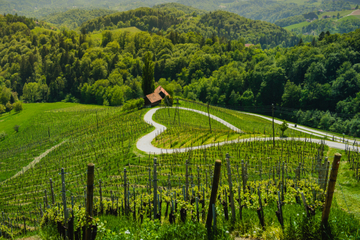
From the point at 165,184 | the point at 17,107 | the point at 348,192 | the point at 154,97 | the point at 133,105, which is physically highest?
the point at 154,97

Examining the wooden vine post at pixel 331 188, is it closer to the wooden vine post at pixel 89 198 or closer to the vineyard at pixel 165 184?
the vineyard at pixel 165 184

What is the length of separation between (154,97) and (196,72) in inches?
2865

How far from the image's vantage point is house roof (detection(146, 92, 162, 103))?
231 ft

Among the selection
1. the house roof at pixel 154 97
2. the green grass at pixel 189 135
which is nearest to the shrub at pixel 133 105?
the house roof at pixel 154 97

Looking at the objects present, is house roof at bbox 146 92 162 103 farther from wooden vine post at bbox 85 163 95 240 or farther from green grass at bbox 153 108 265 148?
wooden vine post at bbox 85 163 95 240

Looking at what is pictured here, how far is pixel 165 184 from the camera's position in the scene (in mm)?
23297

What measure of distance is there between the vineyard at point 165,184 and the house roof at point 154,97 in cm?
689

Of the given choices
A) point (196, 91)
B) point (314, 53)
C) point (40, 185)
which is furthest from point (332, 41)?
point (40, 185)

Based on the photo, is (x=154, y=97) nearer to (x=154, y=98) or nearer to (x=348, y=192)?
(x=154, y=98)

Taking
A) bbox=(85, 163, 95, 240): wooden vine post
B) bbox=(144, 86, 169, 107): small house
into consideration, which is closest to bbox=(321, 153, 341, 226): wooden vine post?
bbox=(85, 163, 95, 240): wooden vine post

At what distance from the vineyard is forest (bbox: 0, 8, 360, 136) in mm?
37683

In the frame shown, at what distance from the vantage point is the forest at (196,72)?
92.4m

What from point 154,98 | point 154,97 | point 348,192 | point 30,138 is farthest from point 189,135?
point 30,138

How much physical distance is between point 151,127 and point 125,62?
376ft
